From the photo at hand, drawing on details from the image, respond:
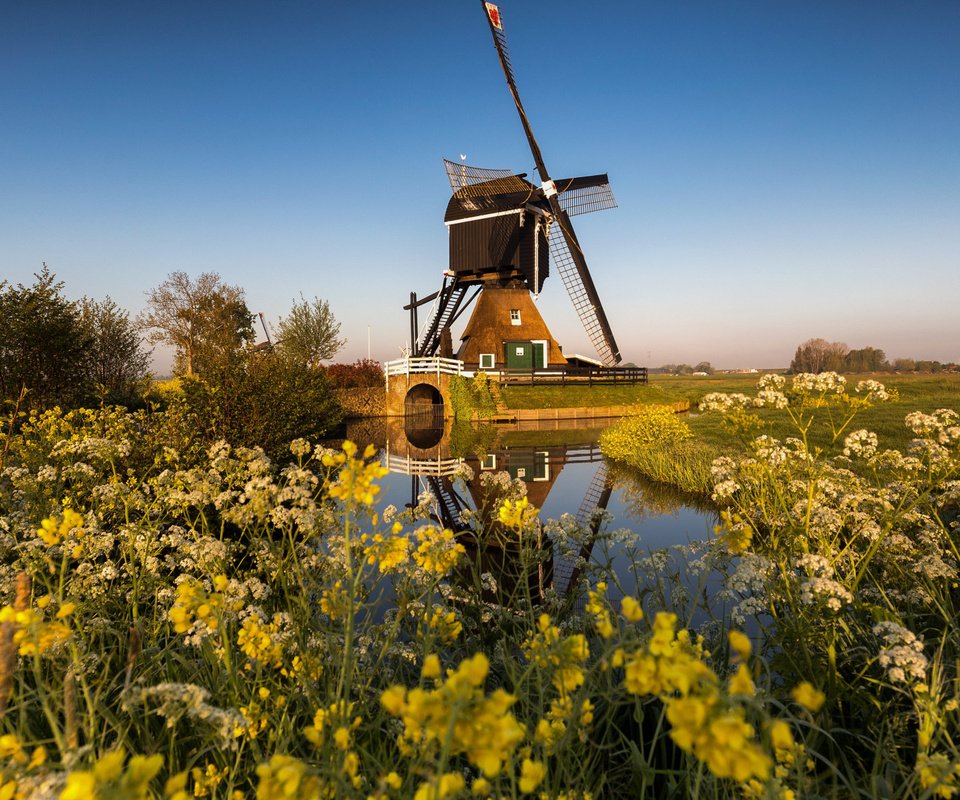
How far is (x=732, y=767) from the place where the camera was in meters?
0.86

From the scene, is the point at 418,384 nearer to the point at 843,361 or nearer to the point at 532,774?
the point at 532,774

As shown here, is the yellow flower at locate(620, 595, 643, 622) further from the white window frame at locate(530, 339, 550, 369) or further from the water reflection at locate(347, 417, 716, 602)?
the white window frame at locate(530, 339, 550, 369)

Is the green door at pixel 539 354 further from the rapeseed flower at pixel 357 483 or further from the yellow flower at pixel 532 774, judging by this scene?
the yellow flower at pixel 532 774

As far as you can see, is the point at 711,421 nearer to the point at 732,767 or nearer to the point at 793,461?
the point at 793,461

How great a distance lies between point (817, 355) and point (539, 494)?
310 ft

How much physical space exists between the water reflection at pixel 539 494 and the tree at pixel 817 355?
80.2 meters

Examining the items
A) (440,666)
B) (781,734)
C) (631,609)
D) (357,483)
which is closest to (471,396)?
(440,666)

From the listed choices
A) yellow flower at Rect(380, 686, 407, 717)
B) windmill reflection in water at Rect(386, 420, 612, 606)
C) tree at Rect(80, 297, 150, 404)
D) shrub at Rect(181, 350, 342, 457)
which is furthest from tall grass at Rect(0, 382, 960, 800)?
tree at Rect(80, 297, 150, 404)

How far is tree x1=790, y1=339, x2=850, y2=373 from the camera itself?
85250 mm

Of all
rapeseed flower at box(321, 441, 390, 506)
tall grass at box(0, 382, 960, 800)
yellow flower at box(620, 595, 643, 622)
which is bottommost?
tall grass at box(0, 382, 960, 800)

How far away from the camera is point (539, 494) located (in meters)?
11.3

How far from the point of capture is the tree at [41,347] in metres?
13.2

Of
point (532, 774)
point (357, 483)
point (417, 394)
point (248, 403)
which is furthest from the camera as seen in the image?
point (417, 394)

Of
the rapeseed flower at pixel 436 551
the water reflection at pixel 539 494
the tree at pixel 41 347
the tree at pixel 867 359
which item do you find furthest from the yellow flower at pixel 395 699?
the tree at pixel 867 359
